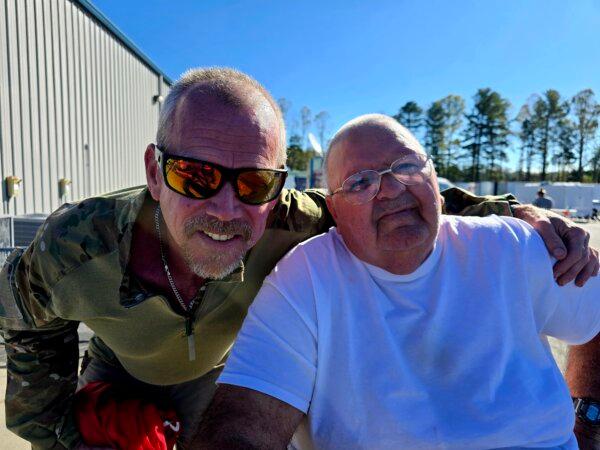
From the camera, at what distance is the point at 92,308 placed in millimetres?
1718

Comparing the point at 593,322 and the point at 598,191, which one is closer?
the point at 593,322

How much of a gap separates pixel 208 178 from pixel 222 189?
0.07 meters

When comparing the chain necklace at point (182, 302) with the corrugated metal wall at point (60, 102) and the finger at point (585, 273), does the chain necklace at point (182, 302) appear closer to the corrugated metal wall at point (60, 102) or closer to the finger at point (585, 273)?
the finger at point (585, 273)

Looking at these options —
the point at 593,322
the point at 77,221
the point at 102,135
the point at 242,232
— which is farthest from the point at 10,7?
the point at 593,322

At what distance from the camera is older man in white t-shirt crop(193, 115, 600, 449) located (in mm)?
1359

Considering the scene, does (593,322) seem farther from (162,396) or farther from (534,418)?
(162,396)

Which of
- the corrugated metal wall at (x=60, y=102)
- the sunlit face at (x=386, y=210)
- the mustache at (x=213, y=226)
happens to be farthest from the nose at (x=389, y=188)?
the corrugated metal wall at (x=60, y=102)

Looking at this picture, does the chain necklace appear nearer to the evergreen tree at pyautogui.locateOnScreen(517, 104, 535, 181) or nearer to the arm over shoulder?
the arm over shoulder

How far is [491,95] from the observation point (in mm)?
48781

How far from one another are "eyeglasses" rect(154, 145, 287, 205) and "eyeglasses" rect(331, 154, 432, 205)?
35 centimetres

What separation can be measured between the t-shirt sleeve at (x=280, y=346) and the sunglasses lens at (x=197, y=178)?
0.43 meters

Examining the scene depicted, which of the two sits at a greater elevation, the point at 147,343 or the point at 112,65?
the point at 112,65

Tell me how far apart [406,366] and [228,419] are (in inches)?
24.7

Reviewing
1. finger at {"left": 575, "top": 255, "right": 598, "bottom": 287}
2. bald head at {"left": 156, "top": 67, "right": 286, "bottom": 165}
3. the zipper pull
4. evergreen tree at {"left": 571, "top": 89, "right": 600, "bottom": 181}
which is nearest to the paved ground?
the zipper pull
